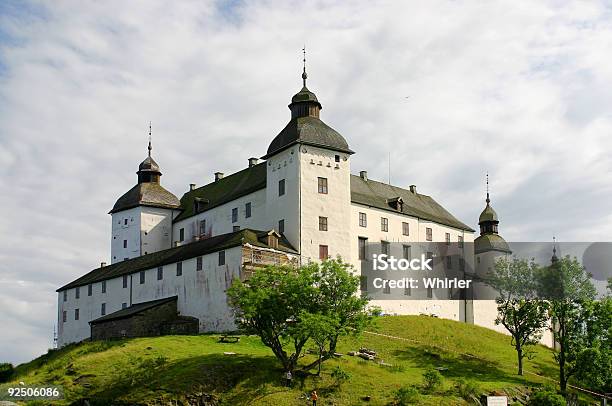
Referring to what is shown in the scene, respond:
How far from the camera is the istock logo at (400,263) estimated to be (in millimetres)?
68750

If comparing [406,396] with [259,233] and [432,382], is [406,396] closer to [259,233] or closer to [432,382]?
[432,382]

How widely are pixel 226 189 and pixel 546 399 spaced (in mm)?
36876

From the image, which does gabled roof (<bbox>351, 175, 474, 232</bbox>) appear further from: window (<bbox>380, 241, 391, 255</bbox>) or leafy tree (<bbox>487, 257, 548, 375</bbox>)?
leafy tree (<bbox>487, 257, 548, 375</bbox>)

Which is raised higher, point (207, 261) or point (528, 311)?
point (207, 261)

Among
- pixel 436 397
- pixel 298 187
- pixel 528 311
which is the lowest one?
pixel 436 397

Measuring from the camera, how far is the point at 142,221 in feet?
257

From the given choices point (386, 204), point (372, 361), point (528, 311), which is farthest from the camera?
point (386, 204)

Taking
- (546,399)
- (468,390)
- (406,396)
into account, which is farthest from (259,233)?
(546,399)

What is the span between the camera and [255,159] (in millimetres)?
74375

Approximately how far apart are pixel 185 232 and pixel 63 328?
1397cm

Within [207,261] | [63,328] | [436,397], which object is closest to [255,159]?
[207,261]

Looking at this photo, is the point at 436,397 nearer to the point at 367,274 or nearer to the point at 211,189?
the point at 367,274

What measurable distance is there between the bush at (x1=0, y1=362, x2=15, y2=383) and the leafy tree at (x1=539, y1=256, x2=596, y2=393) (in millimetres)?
35487

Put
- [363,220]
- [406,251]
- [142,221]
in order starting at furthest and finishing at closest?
[142,221], [406,251], [363,220]
